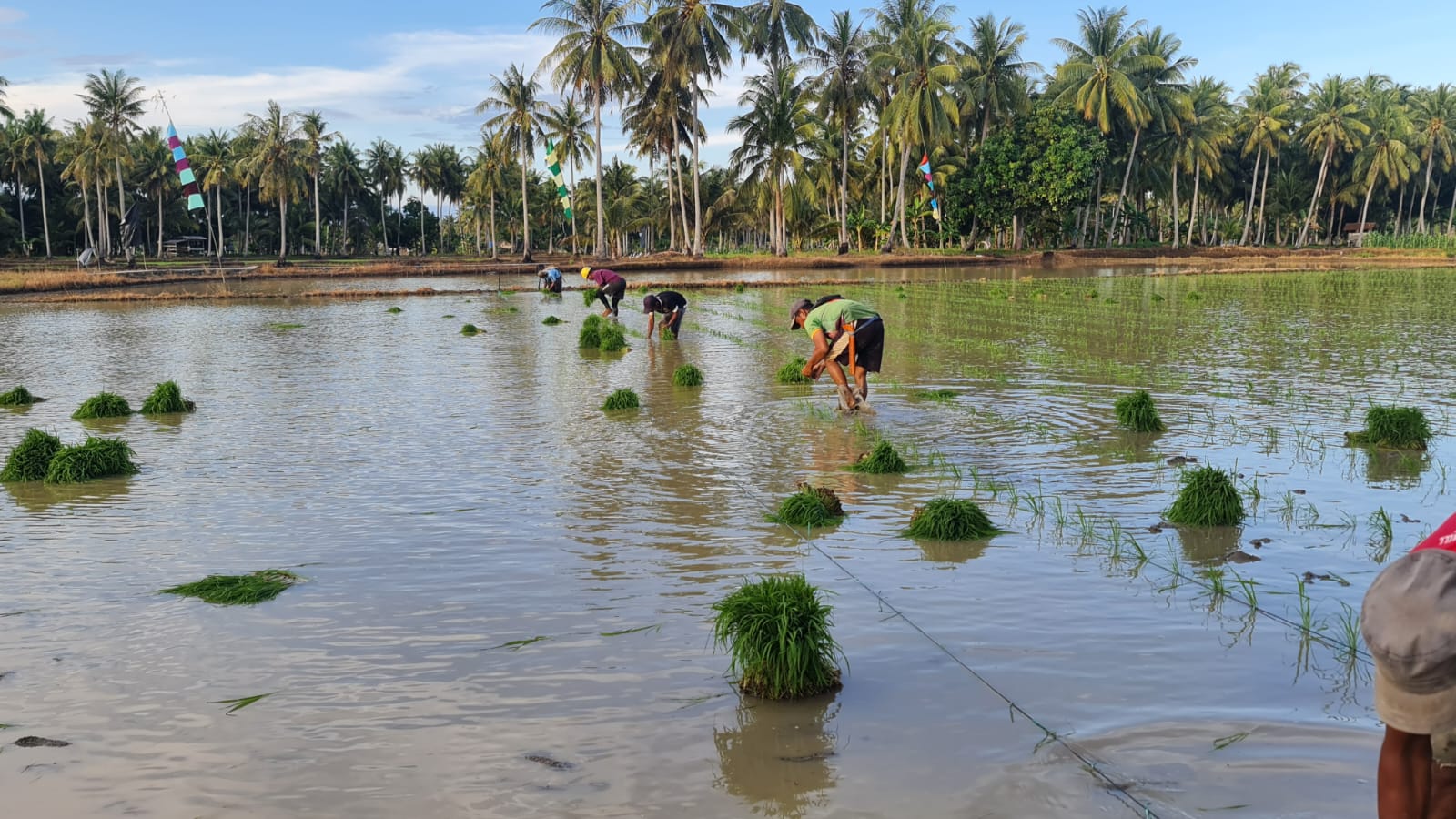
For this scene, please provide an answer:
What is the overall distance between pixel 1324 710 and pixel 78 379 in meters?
17.3

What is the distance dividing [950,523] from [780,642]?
8.74 feet

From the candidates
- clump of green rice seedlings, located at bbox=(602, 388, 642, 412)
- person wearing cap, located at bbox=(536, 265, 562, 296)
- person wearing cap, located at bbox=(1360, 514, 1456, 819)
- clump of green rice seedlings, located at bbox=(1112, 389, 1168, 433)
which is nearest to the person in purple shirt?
person wearing cap, located at bbox=(536, 265, 562, 296)

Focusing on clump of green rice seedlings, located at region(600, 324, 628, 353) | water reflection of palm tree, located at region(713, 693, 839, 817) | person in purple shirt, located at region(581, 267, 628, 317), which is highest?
person in purple shirt, located at region(581, 267, 628, 317)

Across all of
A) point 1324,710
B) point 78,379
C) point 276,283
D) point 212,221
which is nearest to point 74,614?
point 1324,710

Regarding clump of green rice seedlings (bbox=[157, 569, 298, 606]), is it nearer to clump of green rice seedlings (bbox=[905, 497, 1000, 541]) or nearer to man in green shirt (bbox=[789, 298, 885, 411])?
clump of green rice seedlings (bbox=[905, 497, 1000, 541])

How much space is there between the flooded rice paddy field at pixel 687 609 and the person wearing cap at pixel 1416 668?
1.32 metres

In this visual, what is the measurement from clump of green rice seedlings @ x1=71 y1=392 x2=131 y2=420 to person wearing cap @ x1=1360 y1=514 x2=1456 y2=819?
13.3 meters

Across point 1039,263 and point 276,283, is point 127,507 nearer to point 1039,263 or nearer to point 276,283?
point 276,283

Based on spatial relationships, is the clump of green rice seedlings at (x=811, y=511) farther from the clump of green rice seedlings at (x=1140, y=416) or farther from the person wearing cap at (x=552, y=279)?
the person wearing cap at (x=552, y=279)

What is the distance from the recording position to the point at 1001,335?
20203 millimetres

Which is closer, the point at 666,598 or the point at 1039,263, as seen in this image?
the point at 666,598

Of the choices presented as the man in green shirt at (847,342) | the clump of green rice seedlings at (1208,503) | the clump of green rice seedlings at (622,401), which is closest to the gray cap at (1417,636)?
the clump of green rice seedlings at (1208,503)

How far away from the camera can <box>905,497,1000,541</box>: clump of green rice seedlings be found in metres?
6.84

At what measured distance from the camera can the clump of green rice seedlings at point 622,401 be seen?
12453 mm
